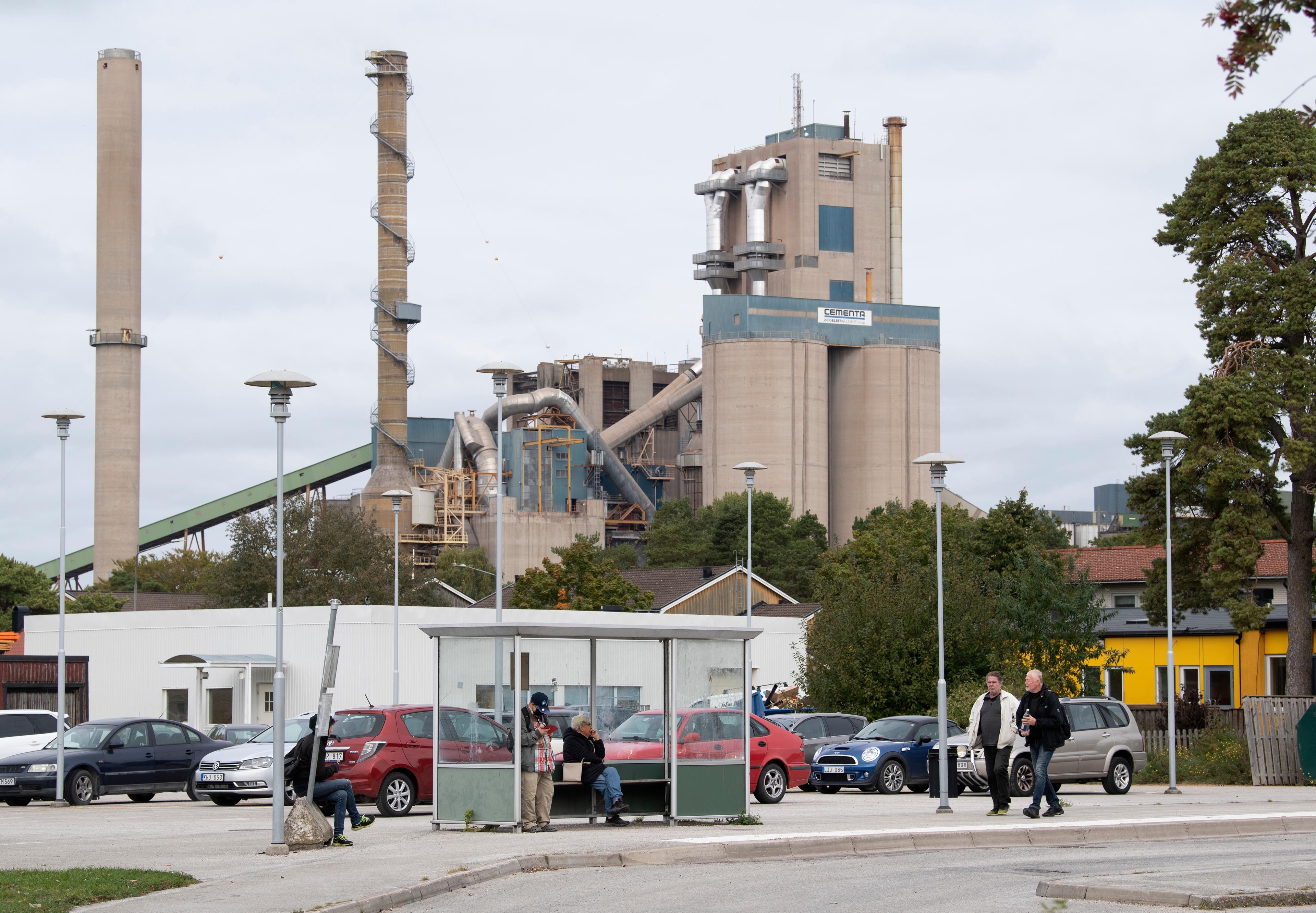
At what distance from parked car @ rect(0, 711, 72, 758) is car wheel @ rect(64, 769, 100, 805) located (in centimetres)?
308

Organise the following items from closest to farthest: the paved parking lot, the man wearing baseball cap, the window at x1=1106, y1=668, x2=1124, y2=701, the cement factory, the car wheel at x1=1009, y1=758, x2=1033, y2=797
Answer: the paved parking lot → the man wearing baseball cap → the car wheel at x1=1009, y1=758, x2=1033, y2=797 → the window at x1=1106, y1=668, x2=1124, y2=701 → the cement factory

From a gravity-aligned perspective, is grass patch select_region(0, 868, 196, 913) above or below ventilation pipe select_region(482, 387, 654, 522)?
below

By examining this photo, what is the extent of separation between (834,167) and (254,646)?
7623 cm

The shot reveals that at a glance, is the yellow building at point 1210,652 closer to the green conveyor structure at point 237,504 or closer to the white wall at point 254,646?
the white wall at point 254,646

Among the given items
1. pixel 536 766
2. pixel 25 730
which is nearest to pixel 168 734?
pixel 25 730

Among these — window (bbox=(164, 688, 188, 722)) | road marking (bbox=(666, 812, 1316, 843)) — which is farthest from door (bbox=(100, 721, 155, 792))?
window (bbox=(164, 688, 188, 722))

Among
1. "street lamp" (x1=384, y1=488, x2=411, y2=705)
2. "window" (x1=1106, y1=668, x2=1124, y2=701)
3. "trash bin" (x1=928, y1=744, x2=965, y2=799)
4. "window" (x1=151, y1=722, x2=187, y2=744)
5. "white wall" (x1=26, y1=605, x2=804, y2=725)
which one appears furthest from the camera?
"window" (x1=1106, y1=668, x2=1124, y2=701)

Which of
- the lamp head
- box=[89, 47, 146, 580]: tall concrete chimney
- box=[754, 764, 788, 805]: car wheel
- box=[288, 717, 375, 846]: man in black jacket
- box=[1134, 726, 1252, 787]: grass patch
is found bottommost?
box=[1134, 726, 1252, 787]: grass patch

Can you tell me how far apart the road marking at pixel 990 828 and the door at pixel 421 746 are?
6313 mm

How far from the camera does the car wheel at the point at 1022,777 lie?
24.9 meters

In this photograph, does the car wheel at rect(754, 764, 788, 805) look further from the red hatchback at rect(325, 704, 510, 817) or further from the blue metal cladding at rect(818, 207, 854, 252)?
the blue metal cladding at rect(818, 207, 854, 252)

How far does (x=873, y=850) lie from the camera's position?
16.9 metres

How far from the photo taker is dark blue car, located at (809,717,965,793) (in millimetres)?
29031

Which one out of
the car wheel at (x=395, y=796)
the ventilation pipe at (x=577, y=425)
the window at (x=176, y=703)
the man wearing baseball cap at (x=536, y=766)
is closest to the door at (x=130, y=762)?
the car wheel at (x=395, y=796)
